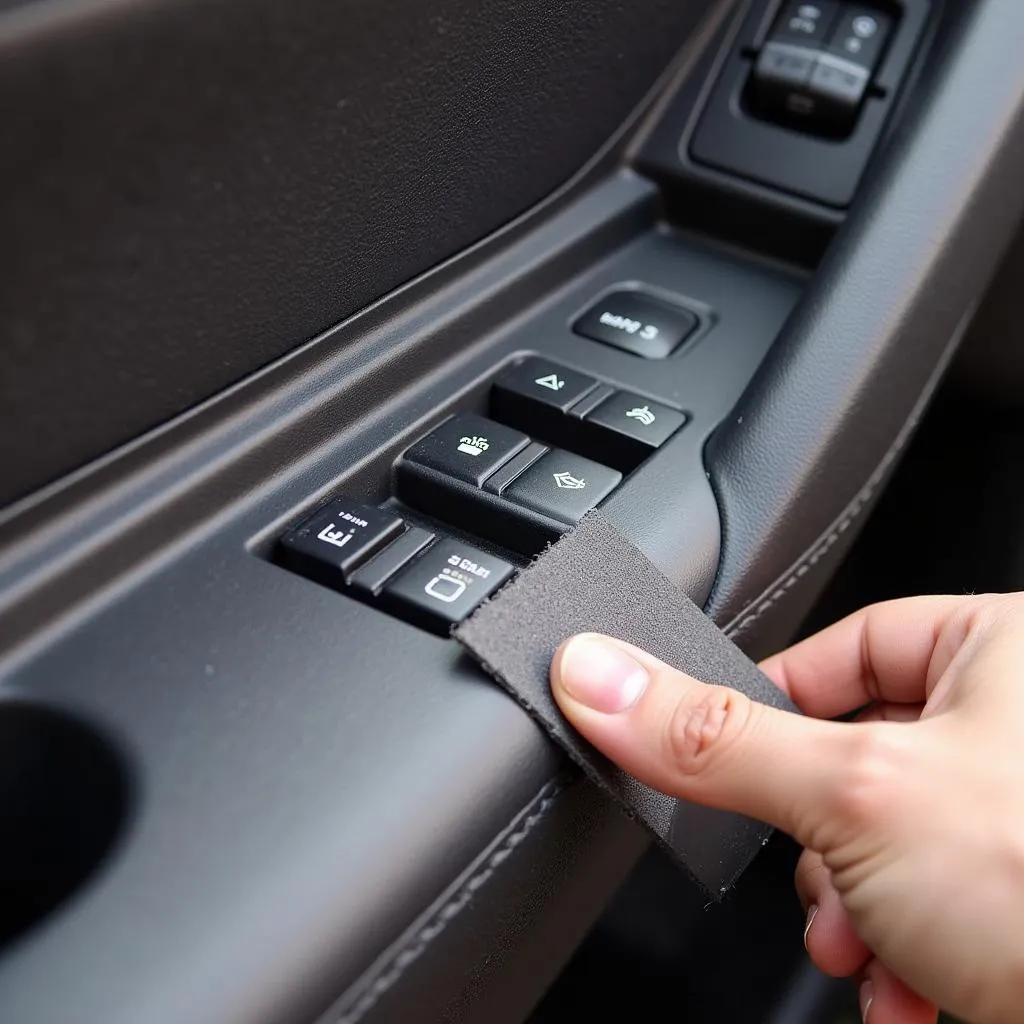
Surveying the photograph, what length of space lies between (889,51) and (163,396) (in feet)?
1.76

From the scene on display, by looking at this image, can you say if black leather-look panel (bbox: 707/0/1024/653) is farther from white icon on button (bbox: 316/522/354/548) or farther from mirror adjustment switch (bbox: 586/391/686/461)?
white icon on button (bbox: 316/522/354/548)

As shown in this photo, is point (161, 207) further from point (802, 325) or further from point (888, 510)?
point (888, 510)

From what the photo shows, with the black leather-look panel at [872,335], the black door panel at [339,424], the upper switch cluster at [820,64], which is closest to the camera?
the black door panel at [339,424]

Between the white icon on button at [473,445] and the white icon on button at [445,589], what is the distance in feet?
0.31

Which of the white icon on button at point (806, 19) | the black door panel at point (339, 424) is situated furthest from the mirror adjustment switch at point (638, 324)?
the white icon on button at point (806, 19)

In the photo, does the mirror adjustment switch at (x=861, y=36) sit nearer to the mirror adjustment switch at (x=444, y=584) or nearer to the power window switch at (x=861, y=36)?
the power window switch at (x=861, y=36)

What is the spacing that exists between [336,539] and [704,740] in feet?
0.57

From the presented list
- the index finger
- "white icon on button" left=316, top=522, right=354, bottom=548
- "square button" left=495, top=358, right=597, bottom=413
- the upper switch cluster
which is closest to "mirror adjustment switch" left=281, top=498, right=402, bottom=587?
"white icon on button" left=316, top=522, right=354, bottom=548

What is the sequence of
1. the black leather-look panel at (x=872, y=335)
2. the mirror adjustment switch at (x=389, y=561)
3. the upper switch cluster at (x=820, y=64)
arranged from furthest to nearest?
the upper switch cluster at (x=820, y=64), the black leather-look panel at (x=872, y=335), the mirror adjustment switch at (x=389, y=561)

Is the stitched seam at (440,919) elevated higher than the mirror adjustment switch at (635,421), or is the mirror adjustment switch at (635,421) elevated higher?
the mirror adjustment switch at (635,421)

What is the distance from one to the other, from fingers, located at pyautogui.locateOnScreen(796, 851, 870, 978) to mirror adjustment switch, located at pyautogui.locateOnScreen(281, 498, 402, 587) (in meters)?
0.26

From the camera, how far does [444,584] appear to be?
1.67ft

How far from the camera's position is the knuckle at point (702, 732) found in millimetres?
482

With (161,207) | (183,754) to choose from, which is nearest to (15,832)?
(183,754)
